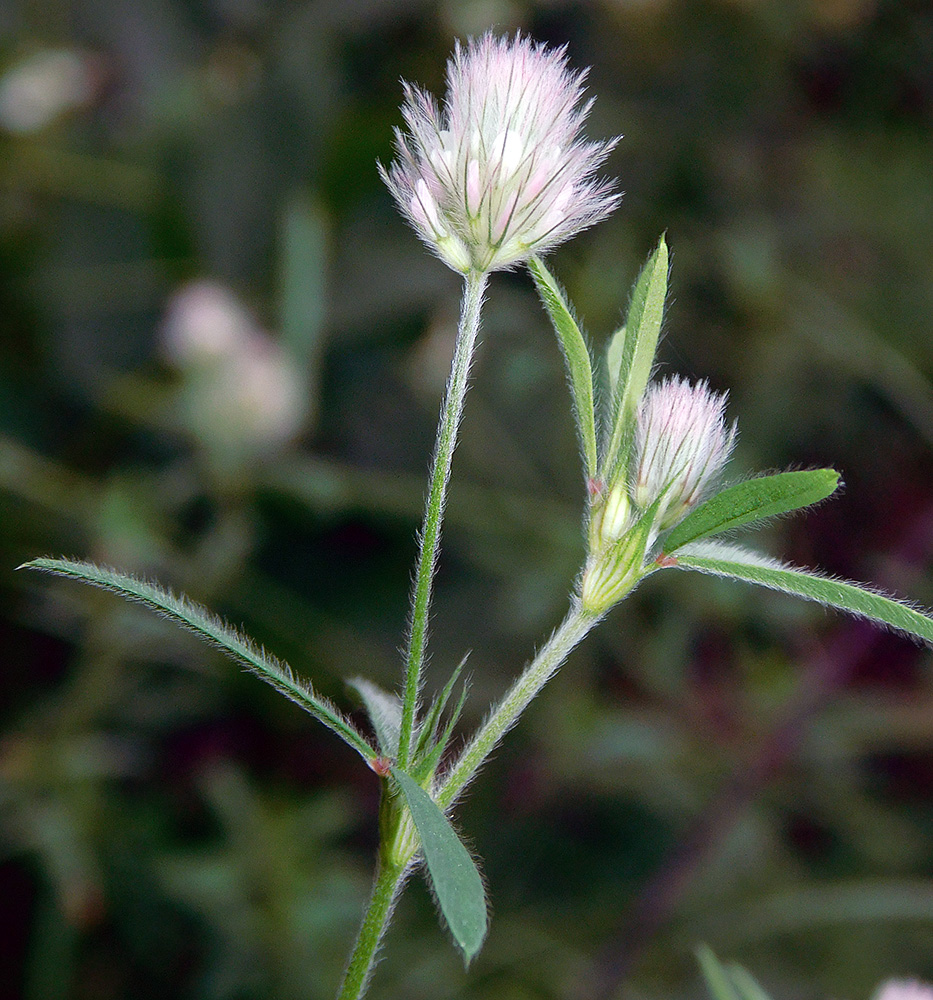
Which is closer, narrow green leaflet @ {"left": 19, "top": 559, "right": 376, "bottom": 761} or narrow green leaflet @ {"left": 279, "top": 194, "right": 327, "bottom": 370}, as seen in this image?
narrow green leaflet @ {"left": 19, "top": 559, "right": 376, "bottom": 761}

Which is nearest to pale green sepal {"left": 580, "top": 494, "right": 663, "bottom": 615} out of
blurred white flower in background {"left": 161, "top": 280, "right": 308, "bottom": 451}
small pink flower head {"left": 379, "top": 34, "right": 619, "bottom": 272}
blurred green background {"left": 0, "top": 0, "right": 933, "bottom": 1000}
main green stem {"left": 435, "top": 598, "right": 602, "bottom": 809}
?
main green stem {"left": 435, "top": 598, "right": 602, "bottom": 809}

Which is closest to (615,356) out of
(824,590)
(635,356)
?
(635,356)

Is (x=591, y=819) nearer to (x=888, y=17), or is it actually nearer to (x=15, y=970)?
(x=15, y=970)

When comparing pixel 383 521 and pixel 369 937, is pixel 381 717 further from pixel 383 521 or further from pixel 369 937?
pixel 383 521

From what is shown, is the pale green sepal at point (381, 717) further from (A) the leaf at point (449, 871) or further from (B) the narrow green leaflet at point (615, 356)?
(B) the narrow green leaflet at point (615, 356)

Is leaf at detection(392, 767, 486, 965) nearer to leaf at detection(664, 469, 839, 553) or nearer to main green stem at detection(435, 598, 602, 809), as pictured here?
main green stem at detection(435, 598, 602, 809)
